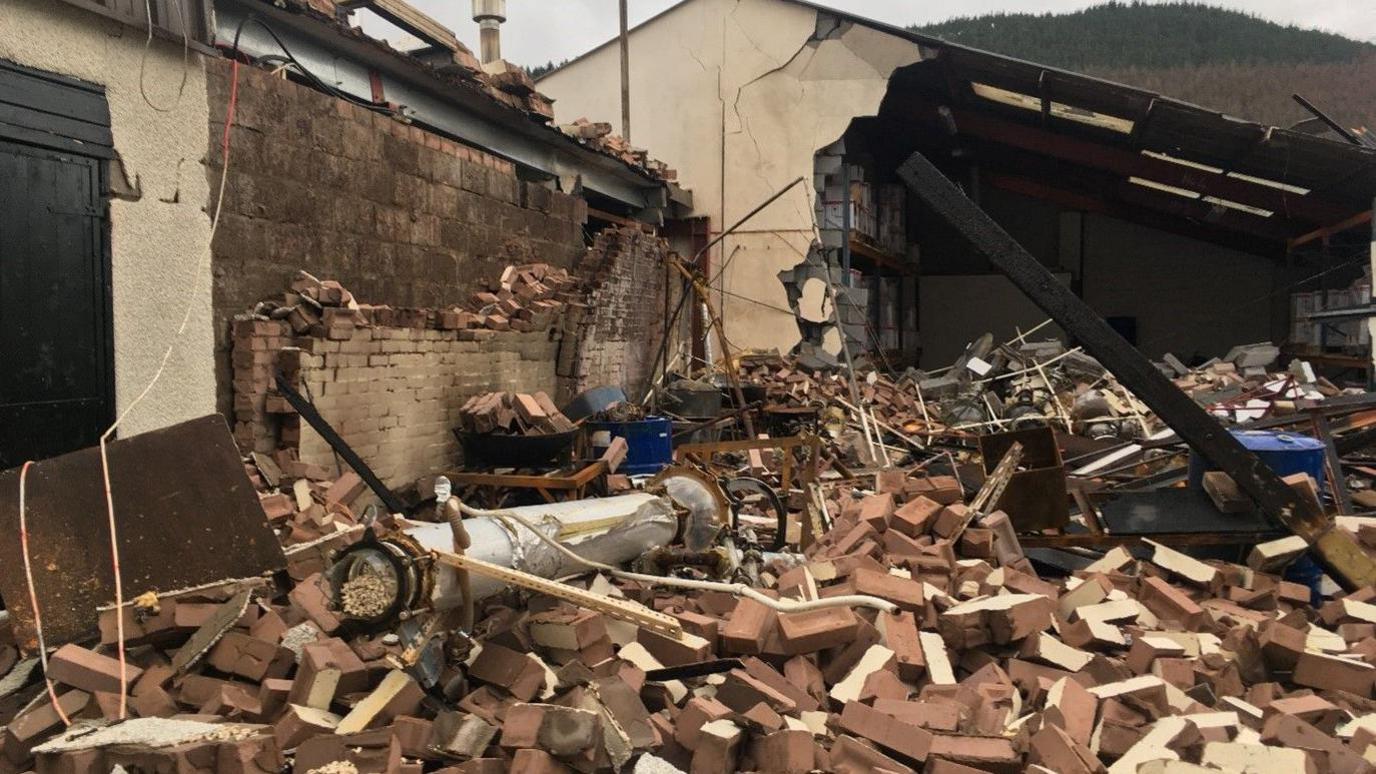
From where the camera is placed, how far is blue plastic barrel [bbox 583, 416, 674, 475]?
25.8ft

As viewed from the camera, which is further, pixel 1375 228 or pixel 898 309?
pixel 898 309

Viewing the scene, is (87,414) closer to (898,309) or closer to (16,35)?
(16,35)

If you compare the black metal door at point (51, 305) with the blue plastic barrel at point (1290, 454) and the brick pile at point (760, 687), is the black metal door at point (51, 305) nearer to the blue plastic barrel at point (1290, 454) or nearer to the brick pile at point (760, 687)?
the brick pile at point (760, 687)

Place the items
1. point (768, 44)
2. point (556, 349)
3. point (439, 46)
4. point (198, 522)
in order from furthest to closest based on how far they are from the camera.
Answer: point (768, 44), point (556, 349), point (439, 46), point (198, 522)

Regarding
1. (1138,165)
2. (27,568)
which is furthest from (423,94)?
(1138,165)

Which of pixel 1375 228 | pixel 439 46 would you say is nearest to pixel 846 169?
pixel 1375 228

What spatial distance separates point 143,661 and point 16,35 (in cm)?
303

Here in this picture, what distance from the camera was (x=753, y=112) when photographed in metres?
14.6

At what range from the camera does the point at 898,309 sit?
66.9ft

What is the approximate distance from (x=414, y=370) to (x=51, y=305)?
2652 mm

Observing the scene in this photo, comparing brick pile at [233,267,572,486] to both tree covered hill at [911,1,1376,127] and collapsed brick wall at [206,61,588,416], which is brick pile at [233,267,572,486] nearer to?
collapsed brick wall at [206,61,588,416]

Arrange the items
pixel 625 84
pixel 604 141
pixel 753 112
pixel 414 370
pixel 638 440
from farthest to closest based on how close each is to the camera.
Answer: pixel 625 84 → pixel 753 112 → pixel 604 141 → pixel 638 440 → pixel 414 370

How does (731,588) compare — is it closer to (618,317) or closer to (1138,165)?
(618,317)

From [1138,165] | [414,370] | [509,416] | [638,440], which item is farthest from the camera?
[1138,165]
